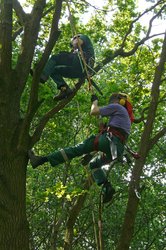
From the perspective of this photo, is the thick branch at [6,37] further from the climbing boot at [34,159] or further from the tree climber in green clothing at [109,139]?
the tree climber in green clothing at [109,139]

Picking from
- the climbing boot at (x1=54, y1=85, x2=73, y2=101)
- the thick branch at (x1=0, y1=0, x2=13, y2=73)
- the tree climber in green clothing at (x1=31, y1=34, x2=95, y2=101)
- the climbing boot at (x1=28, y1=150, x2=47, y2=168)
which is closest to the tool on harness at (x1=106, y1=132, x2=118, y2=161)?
the climbing boot at (x1=28, y1=150, x2=47, y2=168)

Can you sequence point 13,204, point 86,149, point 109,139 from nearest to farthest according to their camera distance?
point 13,204 < point 109,139 < point 86,149

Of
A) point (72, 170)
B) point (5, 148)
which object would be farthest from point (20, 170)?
point (72, 170)

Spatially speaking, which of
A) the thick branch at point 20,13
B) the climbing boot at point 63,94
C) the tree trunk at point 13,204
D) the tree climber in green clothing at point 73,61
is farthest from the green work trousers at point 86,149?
the thick branch at point 20,13

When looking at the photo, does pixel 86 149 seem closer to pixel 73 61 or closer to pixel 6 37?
pixel 73 61

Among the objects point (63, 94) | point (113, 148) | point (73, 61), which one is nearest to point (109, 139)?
point (113, 148)

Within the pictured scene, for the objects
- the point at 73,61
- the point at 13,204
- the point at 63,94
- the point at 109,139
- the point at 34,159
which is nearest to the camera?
the point at 13,204

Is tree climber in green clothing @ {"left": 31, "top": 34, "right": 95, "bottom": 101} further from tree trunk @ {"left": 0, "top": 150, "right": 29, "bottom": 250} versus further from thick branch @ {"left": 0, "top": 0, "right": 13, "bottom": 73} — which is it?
tree trunk @ {"left": 0, "top": 150, "right": 29, "bottom": 250}

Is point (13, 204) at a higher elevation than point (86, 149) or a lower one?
lower

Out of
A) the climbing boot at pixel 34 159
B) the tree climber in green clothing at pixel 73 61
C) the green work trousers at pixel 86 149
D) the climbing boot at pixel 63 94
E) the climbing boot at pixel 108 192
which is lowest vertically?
the climbing boot at pixel 108 192

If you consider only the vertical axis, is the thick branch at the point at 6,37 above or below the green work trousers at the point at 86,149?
above

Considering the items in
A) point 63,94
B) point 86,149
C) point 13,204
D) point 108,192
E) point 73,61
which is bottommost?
point 13,204

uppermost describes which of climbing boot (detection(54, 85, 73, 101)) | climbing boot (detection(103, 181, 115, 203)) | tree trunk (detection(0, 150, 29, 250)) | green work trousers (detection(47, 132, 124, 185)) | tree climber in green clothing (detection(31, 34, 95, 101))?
tree climber in green clothing (detection(31, 34, 95, 101))

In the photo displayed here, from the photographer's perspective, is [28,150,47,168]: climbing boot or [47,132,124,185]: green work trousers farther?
[47,132,124,185]: green work trousers
